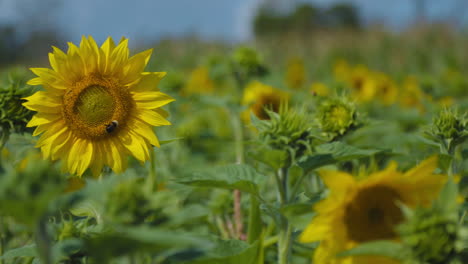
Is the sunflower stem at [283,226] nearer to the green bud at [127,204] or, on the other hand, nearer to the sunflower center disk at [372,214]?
the sunflower center disk at [372,214]

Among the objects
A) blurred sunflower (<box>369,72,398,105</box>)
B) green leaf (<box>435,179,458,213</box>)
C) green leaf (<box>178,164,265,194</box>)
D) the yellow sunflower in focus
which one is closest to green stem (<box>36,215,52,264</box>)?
green leaf (<box>178,164,265,194</box>)

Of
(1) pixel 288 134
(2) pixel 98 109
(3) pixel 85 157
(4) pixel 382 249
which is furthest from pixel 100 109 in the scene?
(4) pixel 382 249

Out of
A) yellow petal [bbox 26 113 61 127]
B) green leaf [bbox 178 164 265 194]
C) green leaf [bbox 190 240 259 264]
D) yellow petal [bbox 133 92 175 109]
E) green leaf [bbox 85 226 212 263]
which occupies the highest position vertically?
yellow petal [bbox 133 92 175 109]

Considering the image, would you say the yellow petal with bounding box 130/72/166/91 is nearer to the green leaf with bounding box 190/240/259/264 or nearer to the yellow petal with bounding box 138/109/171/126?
the yellow petal with bounding box 138/109/171/126

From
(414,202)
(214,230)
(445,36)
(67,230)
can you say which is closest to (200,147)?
(214,230)

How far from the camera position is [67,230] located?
126 cm

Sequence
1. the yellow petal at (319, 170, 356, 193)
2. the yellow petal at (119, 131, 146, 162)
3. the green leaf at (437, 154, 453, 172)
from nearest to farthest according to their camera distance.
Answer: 1. the yellow petal at (319, 170, 356, 193)
2. the green leaf at (437, 154, 453, 172)
3. the yellow petal at (119, 131, 146, 162)

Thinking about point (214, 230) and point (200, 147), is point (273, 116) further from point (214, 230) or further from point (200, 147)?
point (200, 147)

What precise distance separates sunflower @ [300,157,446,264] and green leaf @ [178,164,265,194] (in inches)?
10.3

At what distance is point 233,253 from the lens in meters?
1.21

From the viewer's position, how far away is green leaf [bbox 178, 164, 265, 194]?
124 cm

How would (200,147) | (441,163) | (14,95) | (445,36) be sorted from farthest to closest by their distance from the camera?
A: (445,36) < (200,147) < (14,95) < (441,163)

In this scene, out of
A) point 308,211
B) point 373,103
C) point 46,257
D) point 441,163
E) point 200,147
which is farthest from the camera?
point 373,103

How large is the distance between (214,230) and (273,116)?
3.00 feet
